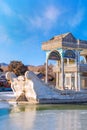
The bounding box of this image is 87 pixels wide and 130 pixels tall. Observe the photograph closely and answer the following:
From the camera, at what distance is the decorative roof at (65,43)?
37344 millimetres

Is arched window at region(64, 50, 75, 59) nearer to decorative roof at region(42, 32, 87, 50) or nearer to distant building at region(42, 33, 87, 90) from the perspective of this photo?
distant building at region(42, 33, 87, 90)

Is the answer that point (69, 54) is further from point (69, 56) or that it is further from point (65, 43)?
point (65, 43)

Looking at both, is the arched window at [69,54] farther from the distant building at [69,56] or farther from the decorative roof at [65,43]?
the decorative roof at [65,43]

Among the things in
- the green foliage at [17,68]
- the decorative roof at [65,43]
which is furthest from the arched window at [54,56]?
the green foliage at [17,68]

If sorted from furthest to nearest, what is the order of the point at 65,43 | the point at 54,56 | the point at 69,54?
the point at 54,56 < the point at 69,54 < the point at 65,43

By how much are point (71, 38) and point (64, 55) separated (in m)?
2.11

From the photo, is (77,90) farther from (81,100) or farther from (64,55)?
(64,55)

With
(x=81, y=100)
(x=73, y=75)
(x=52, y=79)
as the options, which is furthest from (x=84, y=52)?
(x=52, y=79)

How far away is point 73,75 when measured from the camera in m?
40.3

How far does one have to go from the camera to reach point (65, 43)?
37.4 meters

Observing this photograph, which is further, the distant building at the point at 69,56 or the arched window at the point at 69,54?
the arched window at the point at 69,54

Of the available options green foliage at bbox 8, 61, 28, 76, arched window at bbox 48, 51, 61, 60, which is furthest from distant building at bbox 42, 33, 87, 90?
green foliage at bbox 8, 61, 28, 76

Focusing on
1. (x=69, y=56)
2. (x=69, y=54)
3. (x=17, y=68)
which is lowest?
(x=69, y=56)

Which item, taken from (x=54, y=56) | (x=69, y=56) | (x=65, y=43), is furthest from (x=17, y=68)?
(x=65, y=43)
